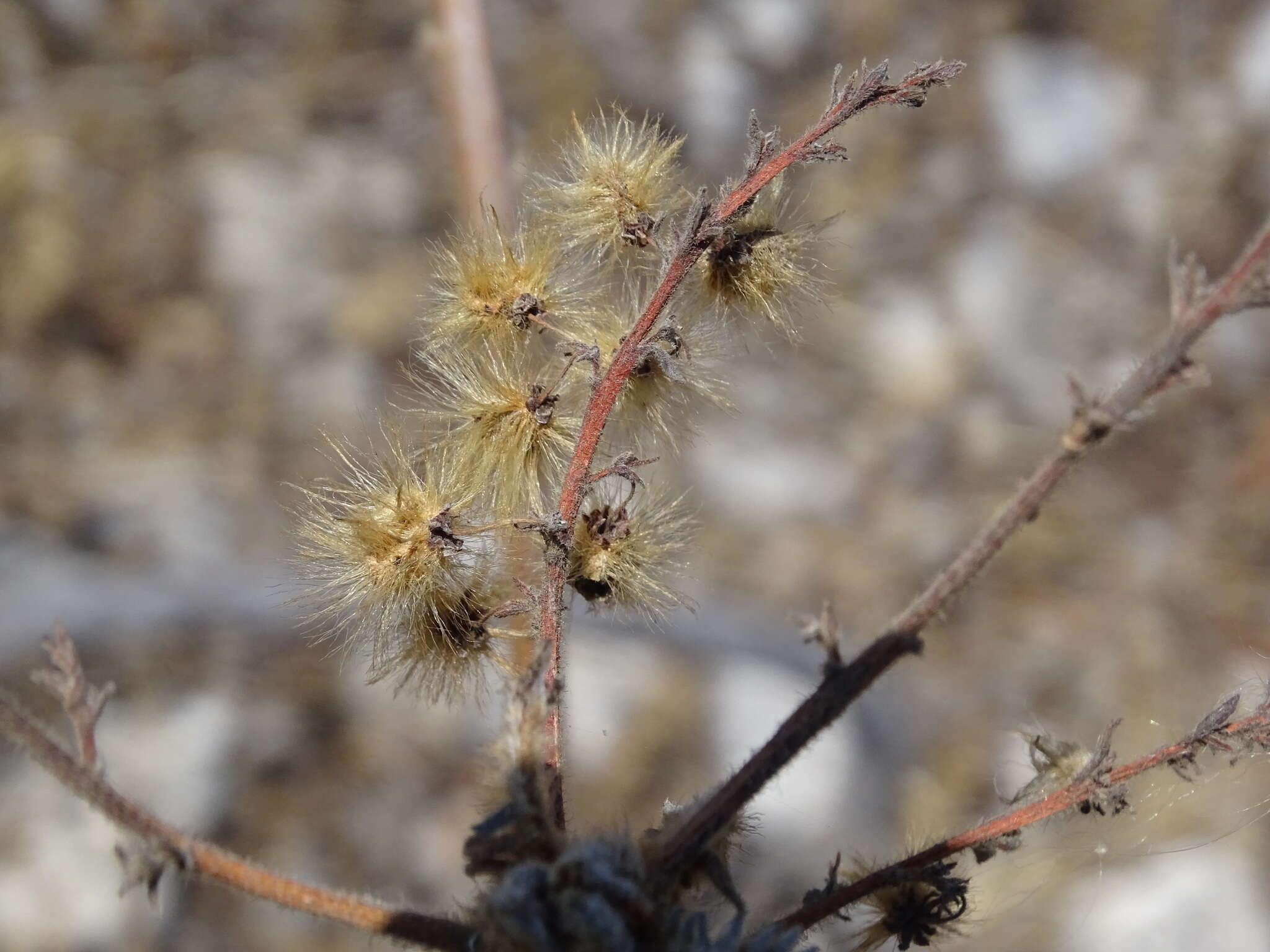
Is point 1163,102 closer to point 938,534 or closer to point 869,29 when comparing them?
point 869,29

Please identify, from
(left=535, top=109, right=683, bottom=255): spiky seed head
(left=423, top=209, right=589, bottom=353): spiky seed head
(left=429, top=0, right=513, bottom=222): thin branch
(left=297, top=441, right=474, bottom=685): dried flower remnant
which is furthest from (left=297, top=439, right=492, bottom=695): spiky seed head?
(left=429, top=0, right=513, bottom=222): thin branch

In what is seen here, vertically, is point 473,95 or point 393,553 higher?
point 473,95

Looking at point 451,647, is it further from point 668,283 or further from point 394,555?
point 668,283

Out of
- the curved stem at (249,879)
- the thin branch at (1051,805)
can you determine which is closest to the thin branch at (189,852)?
the curved stem at (249,879)

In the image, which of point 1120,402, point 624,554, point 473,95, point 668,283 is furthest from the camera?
point 473,95

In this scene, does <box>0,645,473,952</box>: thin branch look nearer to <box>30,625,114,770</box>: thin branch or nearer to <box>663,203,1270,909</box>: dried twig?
<box>30,625,114,770</box>: thin branch

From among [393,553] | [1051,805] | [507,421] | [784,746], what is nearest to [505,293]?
[507,421]
